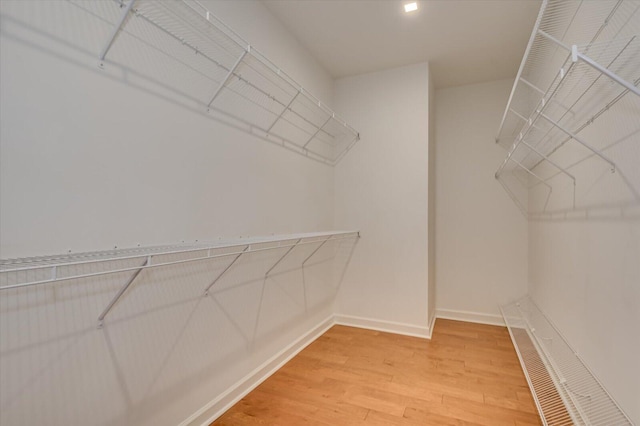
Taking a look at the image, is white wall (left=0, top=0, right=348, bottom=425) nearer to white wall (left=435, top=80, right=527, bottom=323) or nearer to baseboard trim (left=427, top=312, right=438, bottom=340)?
baseboard trim (left=427, top=312, right=438, bottom=340)

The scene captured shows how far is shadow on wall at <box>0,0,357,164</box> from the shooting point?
1.05 metres

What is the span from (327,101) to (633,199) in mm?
2621

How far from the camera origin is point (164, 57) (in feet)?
4.80

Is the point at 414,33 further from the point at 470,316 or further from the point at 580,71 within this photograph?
the point at 470,316

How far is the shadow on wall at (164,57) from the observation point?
41.5 inches

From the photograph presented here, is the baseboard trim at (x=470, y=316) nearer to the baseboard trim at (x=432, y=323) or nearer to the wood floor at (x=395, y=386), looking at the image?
the baseboard trim at (x=432, y=323)

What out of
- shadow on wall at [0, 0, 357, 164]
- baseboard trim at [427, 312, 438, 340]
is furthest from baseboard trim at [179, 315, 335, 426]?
shadow on wall at [0, 0, 357, 164]

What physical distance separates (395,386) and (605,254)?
141cm

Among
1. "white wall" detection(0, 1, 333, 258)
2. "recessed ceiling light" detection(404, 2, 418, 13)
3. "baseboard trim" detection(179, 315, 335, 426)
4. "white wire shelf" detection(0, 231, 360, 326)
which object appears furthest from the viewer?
"recessed ceiling light" detection(404, 2, 418, 13)

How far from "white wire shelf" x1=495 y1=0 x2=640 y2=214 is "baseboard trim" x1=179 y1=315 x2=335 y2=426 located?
219 centimetres

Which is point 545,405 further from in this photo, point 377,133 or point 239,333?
point 377,133

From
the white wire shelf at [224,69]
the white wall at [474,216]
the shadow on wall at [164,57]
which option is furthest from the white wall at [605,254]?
the shadow on wall at [164,57]

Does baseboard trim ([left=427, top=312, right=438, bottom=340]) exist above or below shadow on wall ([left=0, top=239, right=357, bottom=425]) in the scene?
below

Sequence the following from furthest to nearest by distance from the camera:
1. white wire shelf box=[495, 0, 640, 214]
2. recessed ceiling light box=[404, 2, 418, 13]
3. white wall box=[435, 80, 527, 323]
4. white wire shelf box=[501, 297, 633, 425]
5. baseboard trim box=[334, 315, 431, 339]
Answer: white wall box=[435, 80, 527, 323]
baseboard trim box=[334, 315, 431, 339]
recessed ceiling light box=[404, 2, 418, 13]
white wire shelf box=[501, 297, 633, 425]
white wire shelf box=[495, 0, 640, 214]
